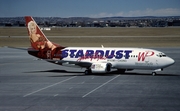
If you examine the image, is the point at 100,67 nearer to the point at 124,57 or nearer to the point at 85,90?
the point at 124,57

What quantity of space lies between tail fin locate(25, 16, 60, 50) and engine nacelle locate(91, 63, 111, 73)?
8829 mm

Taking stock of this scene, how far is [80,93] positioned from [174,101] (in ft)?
37.0

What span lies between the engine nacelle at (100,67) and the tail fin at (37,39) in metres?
8.83

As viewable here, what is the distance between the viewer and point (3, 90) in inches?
2024

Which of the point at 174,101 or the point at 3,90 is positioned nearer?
the point at 174,101

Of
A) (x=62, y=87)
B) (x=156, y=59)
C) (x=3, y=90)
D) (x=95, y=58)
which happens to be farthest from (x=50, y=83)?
(x=156, y=59)

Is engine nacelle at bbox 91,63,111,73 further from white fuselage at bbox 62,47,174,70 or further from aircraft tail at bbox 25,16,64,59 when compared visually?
aircraft tail at bbox 25,16,64,59

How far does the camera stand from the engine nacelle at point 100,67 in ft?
211

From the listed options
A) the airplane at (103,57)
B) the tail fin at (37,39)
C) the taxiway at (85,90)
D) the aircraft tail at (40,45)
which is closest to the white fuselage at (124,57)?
the airplane at (103,57)

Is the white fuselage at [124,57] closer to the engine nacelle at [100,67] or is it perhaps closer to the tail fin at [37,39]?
the engine nacelle at [100,67]

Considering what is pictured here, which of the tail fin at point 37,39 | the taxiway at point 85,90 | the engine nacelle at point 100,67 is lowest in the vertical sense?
the taxiway at point 85,90

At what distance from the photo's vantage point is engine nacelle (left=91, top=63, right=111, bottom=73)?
64250mm

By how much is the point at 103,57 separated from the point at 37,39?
12.7 m

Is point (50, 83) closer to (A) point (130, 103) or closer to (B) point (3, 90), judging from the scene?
(B) point (3, 90)
